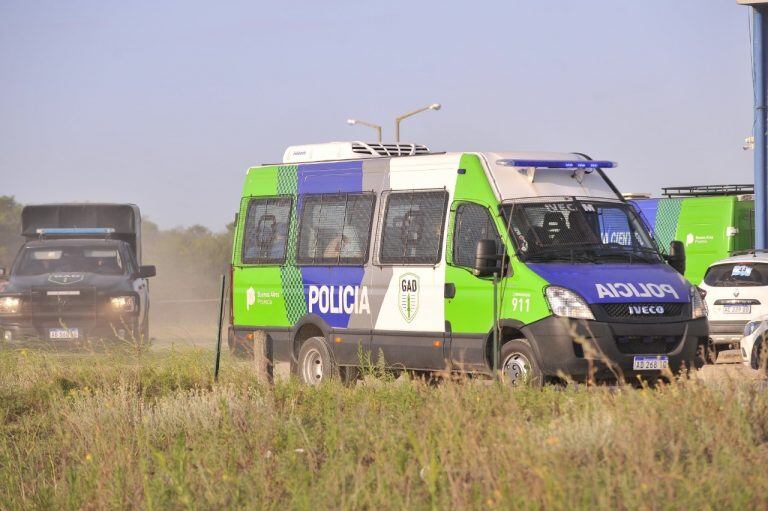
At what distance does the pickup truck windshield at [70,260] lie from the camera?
24172mm

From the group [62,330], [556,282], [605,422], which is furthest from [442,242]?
[62,330]

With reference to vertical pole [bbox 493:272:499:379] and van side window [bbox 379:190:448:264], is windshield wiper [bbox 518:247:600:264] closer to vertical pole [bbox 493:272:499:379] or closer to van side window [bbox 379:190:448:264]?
vertical pole [bbox 493:272:499:379]

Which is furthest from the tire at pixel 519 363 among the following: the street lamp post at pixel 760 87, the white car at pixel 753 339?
the street lamp post at pixel 760 87

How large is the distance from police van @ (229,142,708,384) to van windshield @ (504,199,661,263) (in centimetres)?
2

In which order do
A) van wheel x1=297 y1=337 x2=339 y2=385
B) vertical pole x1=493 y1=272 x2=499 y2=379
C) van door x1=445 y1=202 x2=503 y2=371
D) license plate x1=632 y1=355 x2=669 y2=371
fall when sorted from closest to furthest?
vertical pole x1=493 y1=272 x2=499 y2=379 < license plate x1=632 y1=355 x2=669 y2=371 < van door x1=445 y1=202 x2=503 y2=371 < van wheel x1=297 y1=337 x2=339 y2=385

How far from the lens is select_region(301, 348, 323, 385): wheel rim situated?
17453 millimetres

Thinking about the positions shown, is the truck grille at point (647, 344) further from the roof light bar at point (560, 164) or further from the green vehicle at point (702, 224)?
the green vehicle at point (702, 224)

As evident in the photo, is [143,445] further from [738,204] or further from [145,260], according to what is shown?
[145,260]

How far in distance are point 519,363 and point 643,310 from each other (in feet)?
4.41

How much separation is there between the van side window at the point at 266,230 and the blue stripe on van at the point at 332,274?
0.38 metres

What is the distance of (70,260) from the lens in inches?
961

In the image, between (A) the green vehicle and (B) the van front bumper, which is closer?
(B) the van front bumper

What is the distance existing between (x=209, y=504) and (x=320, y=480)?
0.68 meters

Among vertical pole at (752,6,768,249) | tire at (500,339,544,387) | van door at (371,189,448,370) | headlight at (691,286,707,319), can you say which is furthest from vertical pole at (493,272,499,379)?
vertical pole at (752,6,768,249)
